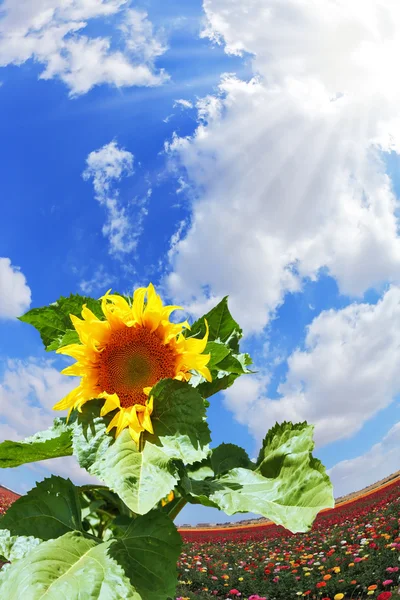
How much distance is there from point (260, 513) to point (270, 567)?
7.64 m

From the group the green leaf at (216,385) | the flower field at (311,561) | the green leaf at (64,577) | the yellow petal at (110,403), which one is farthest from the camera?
the flower field at (311,561)

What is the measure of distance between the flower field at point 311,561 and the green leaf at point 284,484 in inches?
161

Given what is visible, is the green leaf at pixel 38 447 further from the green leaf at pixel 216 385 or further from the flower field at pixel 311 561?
the flower field at pixel 311 561

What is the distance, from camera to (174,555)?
188 cm

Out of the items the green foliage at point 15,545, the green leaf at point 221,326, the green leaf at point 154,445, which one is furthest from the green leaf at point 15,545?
the green leaf at point 221,326

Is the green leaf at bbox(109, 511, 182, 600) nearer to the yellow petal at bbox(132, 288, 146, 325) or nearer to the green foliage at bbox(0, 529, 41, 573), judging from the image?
the green foliage at bbox(0, 529, 41, 573)

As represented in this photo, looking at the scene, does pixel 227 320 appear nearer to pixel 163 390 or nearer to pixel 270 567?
pixel 163 390

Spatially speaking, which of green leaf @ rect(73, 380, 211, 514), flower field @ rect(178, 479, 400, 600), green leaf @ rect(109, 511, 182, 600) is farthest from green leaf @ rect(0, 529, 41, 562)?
flower field @ rect(178, 479, 400, 600)

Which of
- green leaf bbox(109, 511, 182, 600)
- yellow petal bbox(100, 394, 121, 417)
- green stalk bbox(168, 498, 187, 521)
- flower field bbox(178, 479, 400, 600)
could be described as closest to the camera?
green leaf bbox(109, 511, 182, 600)

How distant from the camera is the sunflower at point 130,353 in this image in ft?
6.67

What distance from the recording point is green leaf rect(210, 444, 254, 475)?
7.59 ft

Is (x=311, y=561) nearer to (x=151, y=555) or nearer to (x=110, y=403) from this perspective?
(x=151, y=555)

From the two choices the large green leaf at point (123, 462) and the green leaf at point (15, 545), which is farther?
the green leaf at point (15, 545)

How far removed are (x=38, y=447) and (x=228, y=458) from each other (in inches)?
30.4
